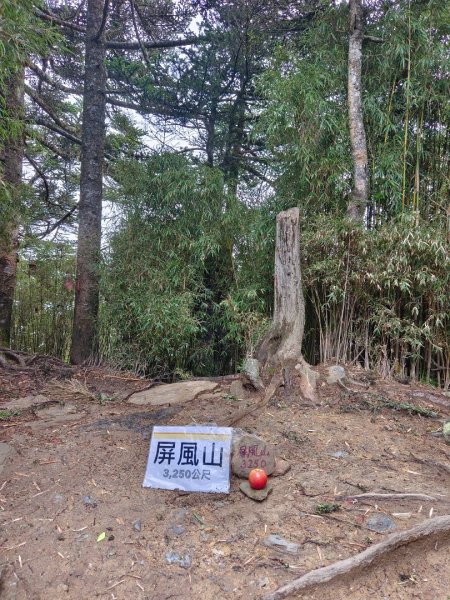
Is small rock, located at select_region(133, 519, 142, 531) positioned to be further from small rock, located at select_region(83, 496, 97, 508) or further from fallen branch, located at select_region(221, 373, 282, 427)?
fallen branch, located at select_region(221, 373, 282, 427)

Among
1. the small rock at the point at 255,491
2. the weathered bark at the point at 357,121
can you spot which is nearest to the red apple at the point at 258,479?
the small rock at the point at 255,491

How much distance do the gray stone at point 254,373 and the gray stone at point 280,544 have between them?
1.27 meters

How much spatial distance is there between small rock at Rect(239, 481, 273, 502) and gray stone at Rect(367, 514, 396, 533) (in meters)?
0.43

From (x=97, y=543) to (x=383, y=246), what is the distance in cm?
265

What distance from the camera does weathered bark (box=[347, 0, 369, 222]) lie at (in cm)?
348

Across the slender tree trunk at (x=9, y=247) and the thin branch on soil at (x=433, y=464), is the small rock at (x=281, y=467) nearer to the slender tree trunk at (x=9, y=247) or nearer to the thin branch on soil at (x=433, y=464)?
the thin branch on soil at (x=433, y=464)

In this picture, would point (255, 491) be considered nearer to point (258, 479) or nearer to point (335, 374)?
point (258, 479)

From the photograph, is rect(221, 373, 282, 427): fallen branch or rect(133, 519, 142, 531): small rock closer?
rect(133, 519, 142, 531): small rock

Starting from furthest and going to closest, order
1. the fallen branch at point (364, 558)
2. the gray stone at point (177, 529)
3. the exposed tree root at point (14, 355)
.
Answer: the exposed tree root at point (14, 355) → the gray stone at point (177, 529) → the fallen branch at point (364, 558)

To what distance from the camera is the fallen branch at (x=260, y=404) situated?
2.42 metres

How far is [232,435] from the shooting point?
2.08 meters

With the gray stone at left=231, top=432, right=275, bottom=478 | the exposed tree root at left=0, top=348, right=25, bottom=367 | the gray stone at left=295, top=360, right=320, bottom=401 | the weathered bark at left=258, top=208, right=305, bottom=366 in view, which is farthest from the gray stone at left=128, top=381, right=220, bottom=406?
the exposed tree root at left=0, top=348, right=25, bottom=367

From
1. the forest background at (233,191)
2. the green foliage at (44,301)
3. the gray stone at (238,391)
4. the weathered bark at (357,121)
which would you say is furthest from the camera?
the green foliage at (44,301)

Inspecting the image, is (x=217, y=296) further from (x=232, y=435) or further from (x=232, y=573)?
(x=232, y=573)
